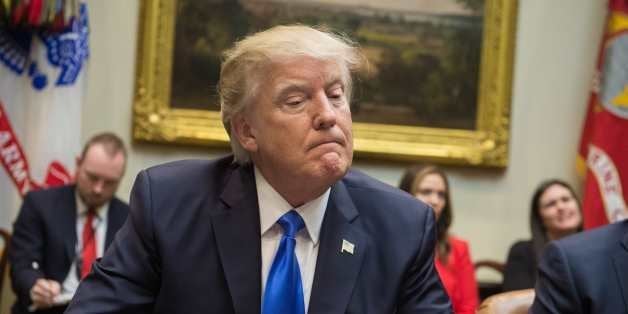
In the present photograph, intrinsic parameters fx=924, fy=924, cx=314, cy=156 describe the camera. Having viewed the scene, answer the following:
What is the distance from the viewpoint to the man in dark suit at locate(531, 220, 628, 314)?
7.68 ft

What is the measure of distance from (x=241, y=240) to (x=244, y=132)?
0.85ft

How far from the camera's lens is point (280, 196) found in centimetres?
220

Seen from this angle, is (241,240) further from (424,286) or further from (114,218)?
(114,218)

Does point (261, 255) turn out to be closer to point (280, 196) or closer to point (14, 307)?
point (280, 196)

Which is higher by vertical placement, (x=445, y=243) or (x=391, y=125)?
(x=391, y=125)

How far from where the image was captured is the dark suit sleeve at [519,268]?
5.27 metres

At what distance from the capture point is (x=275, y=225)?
220cm

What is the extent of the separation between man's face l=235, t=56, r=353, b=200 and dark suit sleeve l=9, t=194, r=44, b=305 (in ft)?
9.36

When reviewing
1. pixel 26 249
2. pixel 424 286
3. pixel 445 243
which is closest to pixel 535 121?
pixel 445 243

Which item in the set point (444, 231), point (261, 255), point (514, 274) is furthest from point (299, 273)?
point (514, 274)

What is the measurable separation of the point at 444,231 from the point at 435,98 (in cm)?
137

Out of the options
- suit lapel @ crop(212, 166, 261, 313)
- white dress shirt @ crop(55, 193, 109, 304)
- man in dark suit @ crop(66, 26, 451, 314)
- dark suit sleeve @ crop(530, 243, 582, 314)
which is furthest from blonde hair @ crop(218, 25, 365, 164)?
white dress shirt @ crop(55, 193, 109, 304)

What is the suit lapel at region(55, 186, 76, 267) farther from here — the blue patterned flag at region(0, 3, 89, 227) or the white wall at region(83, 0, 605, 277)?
the white wall at region(83, 0, 605, 277)

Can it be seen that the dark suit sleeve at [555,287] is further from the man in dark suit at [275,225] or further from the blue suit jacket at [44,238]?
the blue suit jacket at [44,238]
